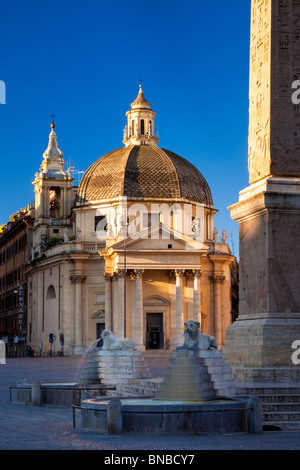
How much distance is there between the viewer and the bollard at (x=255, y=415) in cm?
1449

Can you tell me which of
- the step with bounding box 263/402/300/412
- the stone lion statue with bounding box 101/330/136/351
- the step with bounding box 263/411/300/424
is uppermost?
the stone lion statue with bounding box 101/330/136/351

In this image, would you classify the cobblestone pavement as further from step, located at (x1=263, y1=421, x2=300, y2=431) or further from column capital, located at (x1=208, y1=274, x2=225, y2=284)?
column capital, located at (x1=208, y1=274, x2=225, y2=284)

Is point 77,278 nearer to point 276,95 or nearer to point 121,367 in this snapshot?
point 121,367

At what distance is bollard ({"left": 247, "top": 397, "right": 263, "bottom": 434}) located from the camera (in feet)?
47.5

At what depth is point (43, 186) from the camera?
83375 mm

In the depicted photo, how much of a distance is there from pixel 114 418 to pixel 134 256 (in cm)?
5367

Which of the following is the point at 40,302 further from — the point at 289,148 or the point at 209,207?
the point at 289,148

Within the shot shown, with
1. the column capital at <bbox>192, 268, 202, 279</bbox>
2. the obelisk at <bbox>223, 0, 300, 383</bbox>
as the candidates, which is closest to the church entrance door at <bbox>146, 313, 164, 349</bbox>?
the column capital at <bbox>192, 268, 202, 279</bbox>

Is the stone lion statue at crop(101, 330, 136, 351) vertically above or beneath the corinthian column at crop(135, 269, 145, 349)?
beneath

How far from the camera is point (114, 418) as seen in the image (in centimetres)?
1448

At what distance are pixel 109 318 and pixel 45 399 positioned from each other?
48.2 metres

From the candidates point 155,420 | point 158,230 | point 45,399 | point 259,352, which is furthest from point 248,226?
point 158,230

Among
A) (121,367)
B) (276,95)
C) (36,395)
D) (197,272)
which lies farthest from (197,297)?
(276,95)

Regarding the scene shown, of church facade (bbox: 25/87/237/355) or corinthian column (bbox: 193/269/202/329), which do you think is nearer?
church facade (bbox: 25/87/237/355)
